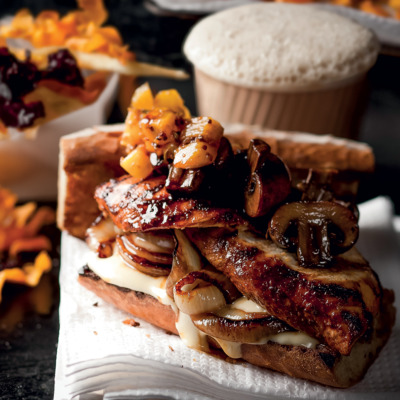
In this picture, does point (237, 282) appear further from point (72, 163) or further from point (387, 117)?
point (387, 117)

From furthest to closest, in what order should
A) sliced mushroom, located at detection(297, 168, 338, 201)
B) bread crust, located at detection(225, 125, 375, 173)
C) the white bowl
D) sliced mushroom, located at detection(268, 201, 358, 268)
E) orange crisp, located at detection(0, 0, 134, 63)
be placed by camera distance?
orange crisp, located at detection(0, 0, 134, 63), the white bowl, bread crust, located at detection(225, 125, 375, 173), sliced mushroom, located at detection(297, 168, 338, 201), sliced mushroom, located at detection(268, 201, 358, 268)

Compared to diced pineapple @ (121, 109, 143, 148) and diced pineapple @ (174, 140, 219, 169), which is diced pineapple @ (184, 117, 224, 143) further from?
diced pineapple @ (121, 109, 143, 148)

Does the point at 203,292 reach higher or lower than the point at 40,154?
higher

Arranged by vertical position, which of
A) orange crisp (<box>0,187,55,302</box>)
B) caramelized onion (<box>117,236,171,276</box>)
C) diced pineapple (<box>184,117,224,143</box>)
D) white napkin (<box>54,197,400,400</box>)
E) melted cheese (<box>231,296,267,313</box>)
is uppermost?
diced pineapple (<box>184,117,224,143</box>)

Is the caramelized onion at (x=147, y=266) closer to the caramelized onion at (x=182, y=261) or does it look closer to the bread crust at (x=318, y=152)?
the caramelized onion at (x=182, y=261)

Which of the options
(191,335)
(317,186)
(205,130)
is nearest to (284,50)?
(317,186)

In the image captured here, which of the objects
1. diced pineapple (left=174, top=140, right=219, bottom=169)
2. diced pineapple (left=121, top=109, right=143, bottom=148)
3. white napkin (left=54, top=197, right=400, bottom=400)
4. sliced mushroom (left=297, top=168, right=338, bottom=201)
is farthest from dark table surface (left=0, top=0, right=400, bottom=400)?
sliced mushroom (left=297, top=168, right=338, bottom=201)

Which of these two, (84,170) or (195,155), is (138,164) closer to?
(195,155)
